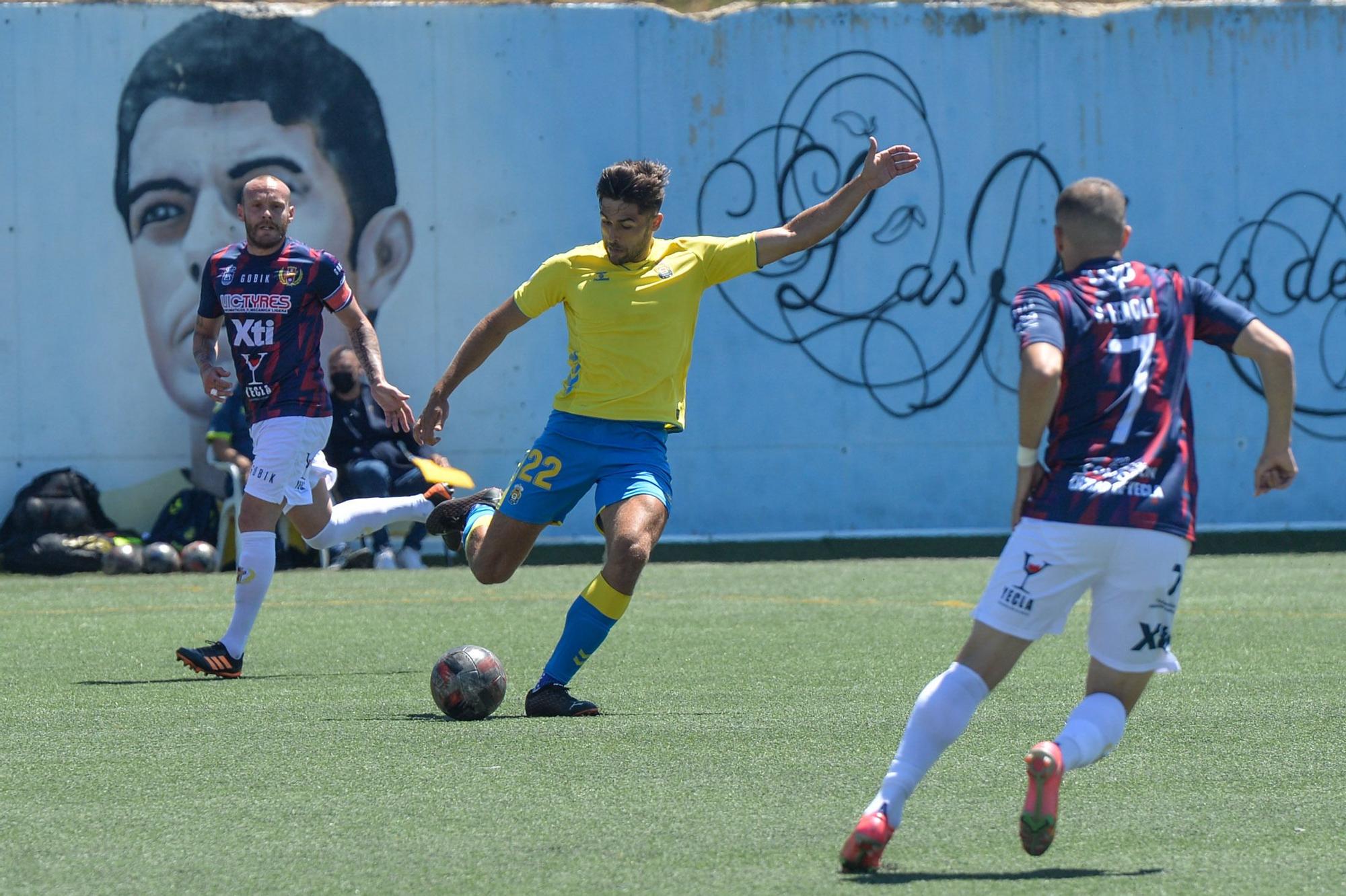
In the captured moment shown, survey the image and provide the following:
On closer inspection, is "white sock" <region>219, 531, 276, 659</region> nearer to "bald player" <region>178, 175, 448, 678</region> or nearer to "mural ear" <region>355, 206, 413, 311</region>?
"bald player" <region>178, 175, 448, 678</region>

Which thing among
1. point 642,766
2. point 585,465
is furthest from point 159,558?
point 642,766

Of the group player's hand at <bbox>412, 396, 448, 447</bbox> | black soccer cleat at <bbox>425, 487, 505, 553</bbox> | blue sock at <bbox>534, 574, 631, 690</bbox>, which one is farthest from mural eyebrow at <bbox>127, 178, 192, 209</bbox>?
blue sock at <bbox>534, 574, 631, 690</bbox>

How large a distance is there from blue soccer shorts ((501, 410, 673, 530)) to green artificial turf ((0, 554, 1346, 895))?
821 millimetres

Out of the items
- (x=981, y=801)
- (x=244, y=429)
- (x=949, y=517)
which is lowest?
(x=949, y=517)

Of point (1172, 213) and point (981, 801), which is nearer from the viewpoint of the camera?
point (981, 801)

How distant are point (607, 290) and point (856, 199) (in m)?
→ 1.02

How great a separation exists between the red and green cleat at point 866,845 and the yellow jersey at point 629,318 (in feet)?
10.2

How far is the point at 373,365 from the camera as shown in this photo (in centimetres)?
849

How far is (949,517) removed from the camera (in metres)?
17.0

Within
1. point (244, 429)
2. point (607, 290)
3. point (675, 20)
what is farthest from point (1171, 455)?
point (675, 20)

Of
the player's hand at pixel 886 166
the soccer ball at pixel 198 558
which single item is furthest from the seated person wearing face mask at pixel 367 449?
the player's hand at pixel 886 166

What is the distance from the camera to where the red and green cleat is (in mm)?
4242

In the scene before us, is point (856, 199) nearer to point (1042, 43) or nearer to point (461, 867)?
point (461, 867)

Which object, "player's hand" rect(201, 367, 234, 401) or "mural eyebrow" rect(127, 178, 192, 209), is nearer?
"player's hand" rect(201, 367, 234, 401)
